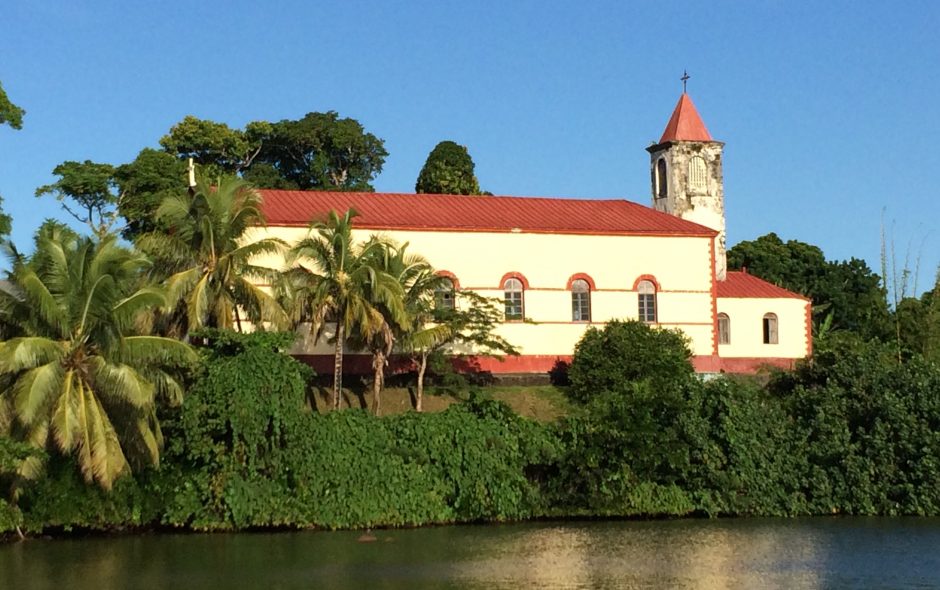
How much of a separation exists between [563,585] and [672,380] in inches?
593

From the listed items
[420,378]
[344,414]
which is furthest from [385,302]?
[344,414]

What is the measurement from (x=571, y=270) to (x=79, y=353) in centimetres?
1968

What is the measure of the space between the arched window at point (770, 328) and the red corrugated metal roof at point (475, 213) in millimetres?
4248

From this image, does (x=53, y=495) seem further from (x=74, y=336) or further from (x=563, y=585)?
(x=563, y=585)

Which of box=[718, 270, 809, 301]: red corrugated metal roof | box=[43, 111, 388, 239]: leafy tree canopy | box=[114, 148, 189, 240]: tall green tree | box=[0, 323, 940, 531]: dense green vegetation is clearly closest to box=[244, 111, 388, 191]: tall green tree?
box=[43, 111, 388, 239]: leafy tree canopy

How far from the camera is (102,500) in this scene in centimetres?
3203

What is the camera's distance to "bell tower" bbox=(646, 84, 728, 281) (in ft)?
172

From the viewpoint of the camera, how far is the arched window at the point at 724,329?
160 feet

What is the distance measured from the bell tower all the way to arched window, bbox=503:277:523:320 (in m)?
9.70

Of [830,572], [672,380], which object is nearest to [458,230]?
[672,380]

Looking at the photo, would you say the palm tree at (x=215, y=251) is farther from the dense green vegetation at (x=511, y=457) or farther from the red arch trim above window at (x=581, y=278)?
the red arch trim above window at (x=581, y=278)

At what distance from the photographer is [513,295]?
1789 inches

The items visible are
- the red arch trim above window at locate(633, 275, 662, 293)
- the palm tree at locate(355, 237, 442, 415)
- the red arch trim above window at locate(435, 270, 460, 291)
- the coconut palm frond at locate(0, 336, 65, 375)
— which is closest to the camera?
the coconut palm frond at locate(0, 336, 65, 375)

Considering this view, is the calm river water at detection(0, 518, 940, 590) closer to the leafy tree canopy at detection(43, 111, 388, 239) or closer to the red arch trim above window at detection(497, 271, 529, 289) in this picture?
the red arch trim above window at detection(497, 271, 529, 289)
